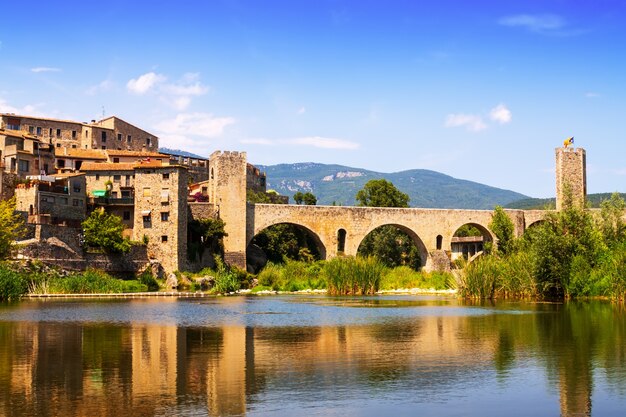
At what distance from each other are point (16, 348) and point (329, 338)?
775 cm

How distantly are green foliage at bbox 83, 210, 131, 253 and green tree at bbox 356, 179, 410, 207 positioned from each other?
2830 cm

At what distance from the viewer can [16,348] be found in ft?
61.7

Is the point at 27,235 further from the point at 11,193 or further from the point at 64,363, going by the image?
the point at 64,363

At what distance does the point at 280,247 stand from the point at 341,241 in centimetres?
489

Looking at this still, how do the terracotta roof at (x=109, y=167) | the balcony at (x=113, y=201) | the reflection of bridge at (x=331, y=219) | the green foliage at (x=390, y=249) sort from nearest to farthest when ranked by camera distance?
the balcony at (x=113, y=201) < the reflection of bridge at (x=331, y=219) < the terracotta roof at (x=109, y=167) < the green foliage at (x=390, y=249)

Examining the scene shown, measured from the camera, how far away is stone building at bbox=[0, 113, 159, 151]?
73581mm

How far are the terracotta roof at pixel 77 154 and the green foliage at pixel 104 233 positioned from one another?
16435mm

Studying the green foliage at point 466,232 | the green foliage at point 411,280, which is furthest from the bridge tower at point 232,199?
the green foliage at point 466,232

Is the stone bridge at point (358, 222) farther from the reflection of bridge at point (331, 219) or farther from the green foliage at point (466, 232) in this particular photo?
the green foliage at point (466, 232)

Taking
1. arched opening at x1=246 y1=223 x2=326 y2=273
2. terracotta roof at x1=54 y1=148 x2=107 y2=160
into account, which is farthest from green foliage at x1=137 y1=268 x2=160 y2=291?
terracotta roof at x1=54 y1=148 x2=107 y2=160

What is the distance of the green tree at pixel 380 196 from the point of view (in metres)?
74.9

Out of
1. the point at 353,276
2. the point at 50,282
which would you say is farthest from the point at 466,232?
the point at 50,282

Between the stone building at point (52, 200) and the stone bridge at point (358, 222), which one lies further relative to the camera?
the stone bridge at point (358, 222)

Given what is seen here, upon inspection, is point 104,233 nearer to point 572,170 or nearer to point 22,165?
point 22,165
